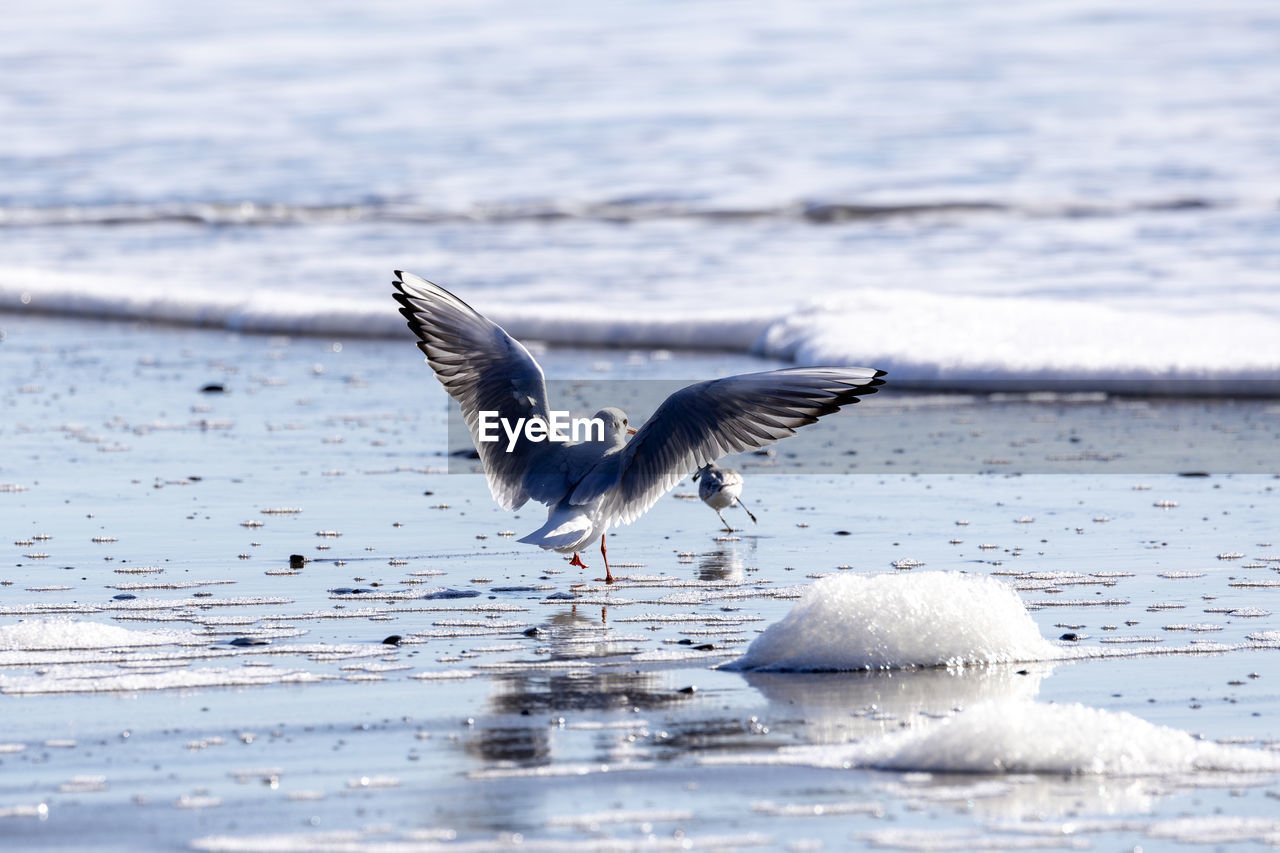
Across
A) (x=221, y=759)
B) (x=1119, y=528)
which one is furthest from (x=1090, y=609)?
(x=221, y=759)

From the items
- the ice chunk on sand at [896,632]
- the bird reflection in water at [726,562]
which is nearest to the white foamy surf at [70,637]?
the ice chunk on sand at [896,632]

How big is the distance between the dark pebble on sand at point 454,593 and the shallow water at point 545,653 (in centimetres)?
4

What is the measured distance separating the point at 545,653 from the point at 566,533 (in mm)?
924

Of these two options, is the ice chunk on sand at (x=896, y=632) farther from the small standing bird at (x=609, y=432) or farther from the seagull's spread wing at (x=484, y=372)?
the seagull's spread wing at (x=484, y=372)

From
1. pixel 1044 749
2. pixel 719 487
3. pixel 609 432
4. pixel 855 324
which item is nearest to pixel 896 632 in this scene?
pixel 1044 749

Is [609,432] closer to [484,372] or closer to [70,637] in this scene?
[484,372]

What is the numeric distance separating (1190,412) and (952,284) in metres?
6.49

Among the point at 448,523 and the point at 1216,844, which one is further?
the point at 448,523

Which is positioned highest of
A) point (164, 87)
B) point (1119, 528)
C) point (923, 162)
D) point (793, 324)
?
point (164, 87)

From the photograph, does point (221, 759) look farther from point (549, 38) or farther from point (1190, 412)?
point (549, 38)

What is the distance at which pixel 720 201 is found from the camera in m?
26.8

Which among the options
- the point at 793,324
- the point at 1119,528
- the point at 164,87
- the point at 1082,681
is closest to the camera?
the point at 1082,681

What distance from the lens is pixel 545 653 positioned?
604cm

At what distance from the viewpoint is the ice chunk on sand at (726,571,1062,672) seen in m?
5.80
